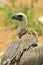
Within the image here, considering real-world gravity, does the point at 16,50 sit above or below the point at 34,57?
above

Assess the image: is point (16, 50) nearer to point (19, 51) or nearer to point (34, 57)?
point (19, 51)

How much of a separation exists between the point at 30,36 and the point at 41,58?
0.69 meters

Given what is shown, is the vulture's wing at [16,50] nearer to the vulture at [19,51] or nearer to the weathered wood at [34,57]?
the vulture at [19,51]

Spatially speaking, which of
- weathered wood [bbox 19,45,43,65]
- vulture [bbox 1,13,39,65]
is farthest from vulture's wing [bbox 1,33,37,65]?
weathered wood [bbox 19,45,43,65]

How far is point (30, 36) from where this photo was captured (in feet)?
21.6

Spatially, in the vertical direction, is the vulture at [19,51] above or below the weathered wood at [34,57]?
above

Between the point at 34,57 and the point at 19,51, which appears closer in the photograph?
the point at 19,51

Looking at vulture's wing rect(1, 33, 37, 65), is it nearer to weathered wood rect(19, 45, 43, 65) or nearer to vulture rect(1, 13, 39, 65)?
vulture rect(1, 13, 39, 65)

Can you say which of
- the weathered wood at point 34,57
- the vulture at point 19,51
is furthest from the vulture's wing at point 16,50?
the weathered wood at point 34,57

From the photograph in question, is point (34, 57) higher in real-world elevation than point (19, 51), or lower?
lower

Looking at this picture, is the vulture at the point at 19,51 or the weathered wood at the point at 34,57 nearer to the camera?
the vulture at the point at 19,51

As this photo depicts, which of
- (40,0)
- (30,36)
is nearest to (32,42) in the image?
(30,36)

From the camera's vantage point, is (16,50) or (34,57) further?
(34,57)

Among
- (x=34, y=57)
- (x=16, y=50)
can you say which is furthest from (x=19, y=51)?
(x=34, y=57)
